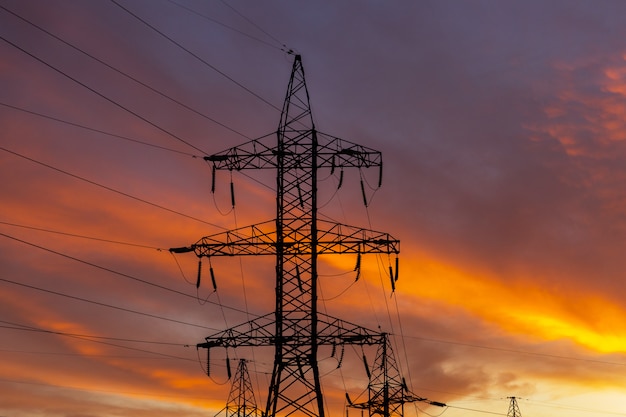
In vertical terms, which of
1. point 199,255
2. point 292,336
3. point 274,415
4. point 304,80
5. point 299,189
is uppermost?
point 304,80

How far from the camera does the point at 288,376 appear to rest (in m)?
55.1

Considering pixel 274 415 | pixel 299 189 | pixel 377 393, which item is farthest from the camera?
pixel 377 393

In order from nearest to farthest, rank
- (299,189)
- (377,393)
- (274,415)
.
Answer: (274,415)
(299,189)
(377,393)

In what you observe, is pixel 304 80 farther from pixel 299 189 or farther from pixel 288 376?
pixel 288 376

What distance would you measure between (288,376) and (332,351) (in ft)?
10.3

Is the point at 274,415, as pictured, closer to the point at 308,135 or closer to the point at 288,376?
the point at 288,376

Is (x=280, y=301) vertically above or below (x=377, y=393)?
below

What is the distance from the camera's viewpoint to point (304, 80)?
61.1 meters

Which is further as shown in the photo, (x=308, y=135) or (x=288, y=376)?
(x=308, y=135)

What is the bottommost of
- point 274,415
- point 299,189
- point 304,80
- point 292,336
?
point 274,415

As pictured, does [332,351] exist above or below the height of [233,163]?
below

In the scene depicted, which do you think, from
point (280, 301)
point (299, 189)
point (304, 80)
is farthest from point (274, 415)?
point (304, 80)

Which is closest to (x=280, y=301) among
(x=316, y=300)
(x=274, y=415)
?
(x=316, y=300)

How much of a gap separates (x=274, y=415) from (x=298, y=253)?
758 centimetres
